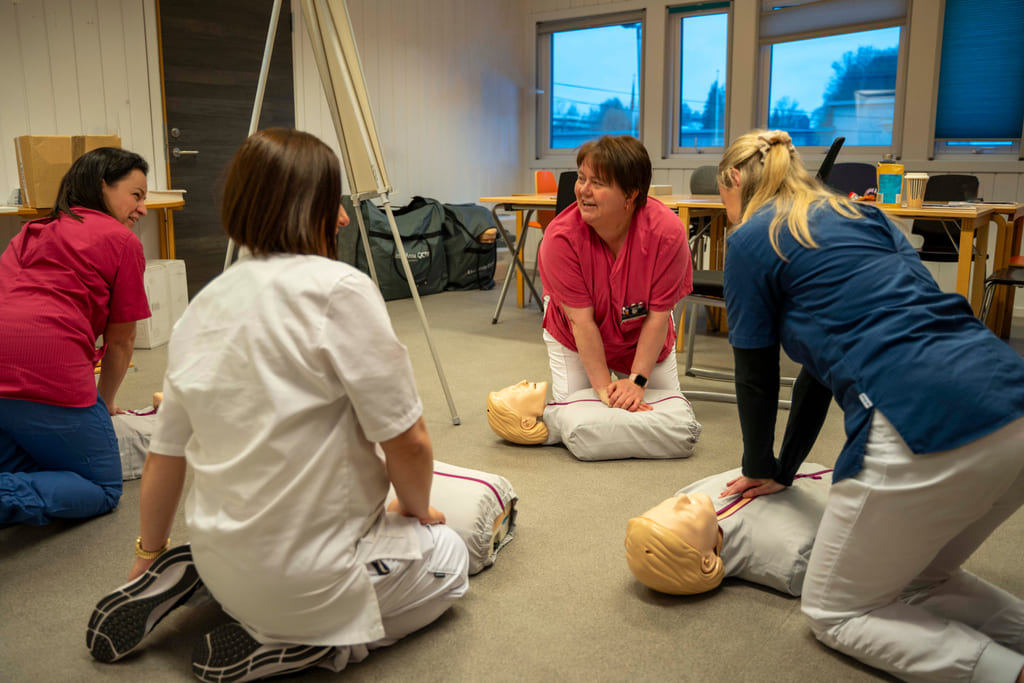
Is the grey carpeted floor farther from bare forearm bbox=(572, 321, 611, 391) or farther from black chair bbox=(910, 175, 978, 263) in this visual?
black chair bbox=(910, 175, 978, 263)

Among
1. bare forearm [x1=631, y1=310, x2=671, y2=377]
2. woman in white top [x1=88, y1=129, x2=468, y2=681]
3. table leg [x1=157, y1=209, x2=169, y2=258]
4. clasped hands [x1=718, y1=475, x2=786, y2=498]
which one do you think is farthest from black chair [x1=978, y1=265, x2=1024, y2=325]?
table leg [x1=157, y1=209, x2=169, y2=258]

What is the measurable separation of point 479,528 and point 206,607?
59 cm

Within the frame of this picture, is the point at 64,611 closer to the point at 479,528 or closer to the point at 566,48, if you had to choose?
the point at 479,528

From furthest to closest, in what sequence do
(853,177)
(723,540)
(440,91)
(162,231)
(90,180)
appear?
(440,91), (853,177), (162,231), (90,180), (723,540)

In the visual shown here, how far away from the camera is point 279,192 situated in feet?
4.11

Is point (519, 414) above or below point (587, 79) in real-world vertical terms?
below

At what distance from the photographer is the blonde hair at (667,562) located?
5.35 feet

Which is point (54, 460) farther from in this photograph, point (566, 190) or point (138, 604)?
point (566, 190)

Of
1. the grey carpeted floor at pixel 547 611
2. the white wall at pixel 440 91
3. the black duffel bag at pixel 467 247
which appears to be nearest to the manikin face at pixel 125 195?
the grey carpeted floor at pixel 547 611

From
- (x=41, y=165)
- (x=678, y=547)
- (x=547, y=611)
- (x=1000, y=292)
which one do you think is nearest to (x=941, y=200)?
(x=1000, y=292)

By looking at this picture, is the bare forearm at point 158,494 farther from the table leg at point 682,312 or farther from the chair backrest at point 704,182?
the chair backrest at point 704,182

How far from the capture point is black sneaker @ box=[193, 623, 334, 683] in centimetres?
137

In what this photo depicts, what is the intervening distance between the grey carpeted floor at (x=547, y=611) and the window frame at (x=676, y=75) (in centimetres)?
471

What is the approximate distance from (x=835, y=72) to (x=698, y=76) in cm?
114
